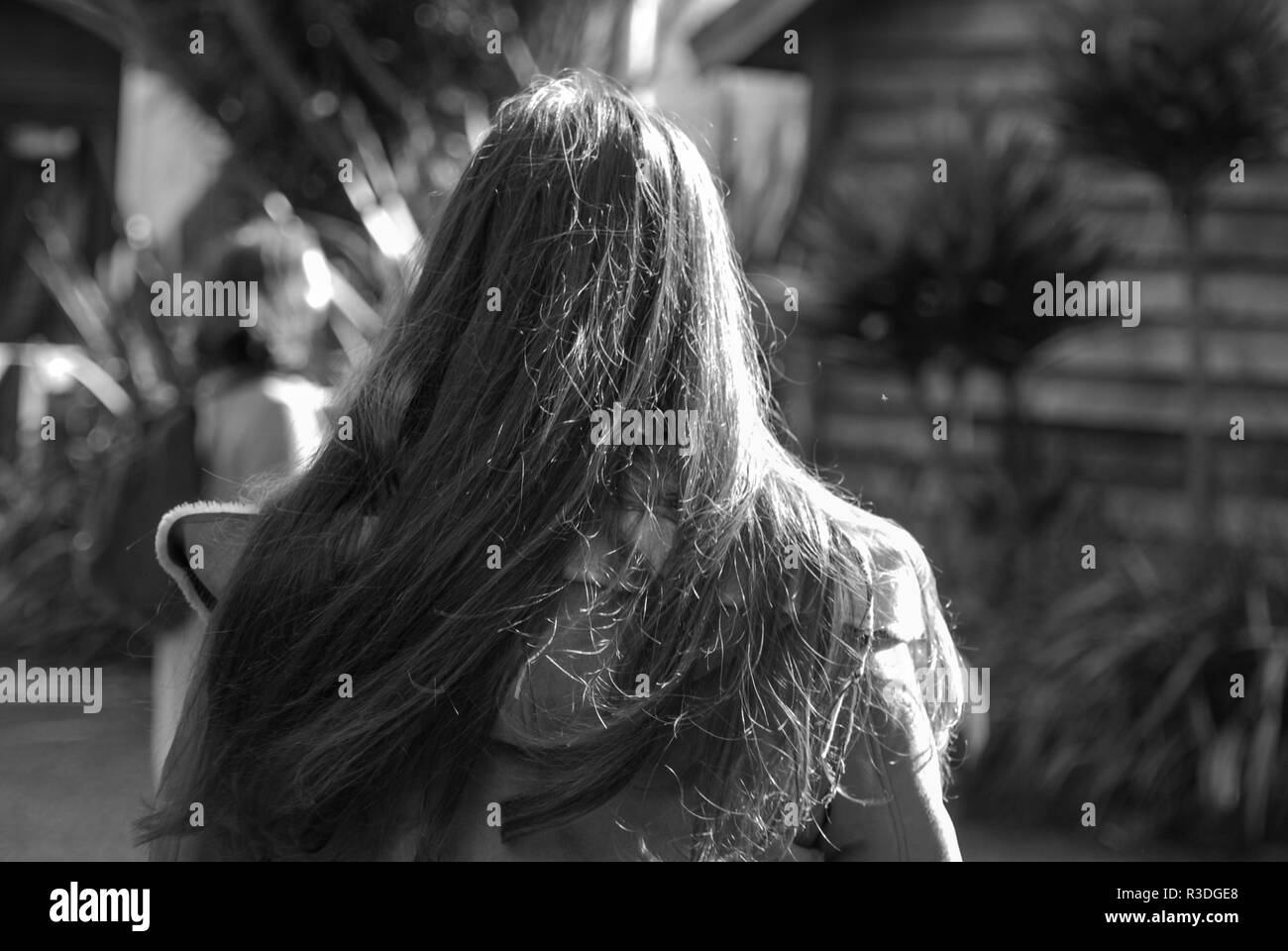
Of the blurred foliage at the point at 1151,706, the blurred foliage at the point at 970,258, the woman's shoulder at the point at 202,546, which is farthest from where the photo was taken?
the blurred foliage at the point at 970,258

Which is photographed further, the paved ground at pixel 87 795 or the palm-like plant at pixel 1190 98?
the palm-like plant at pixel 1190 98

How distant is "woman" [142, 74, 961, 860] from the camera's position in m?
1.32

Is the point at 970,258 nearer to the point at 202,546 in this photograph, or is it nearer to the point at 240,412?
the point at 240,412

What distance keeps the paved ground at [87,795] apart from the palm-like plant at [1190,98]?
1.38 meters

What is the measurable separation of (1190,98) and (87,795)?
16.0 ft

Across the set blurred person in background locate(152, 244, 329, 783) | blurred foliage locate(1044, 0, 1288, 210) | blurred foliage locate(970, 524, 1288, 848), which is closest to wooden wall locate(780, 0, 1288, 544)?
blurred foliage locate(1044, 0, 1288, 210)

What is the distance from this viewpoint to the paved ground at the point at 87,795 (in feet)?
16.1

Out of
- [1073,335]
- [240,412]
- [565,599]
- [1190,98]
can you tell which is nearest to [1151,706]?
[1073,335]

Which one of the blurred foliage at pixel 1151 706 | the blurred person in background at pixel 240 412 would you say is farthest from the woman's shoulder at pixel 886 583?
the blurred foliage at pixel 1151 706

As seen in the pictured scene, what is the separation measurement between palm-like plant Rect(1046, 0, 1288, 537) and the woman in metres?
4.49

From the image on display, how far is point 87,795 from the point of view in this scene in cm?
555

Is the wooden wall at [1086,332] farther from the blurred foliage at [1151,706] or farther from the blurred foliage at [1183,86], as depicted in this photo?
the blurred foliage at [1151,706]

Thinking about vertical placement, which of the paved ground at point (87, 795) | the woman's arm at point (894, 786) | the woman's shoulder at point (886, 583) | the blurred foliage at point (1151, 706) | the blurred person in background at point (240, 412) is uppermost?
the blurred person in background at point (240, 412)
